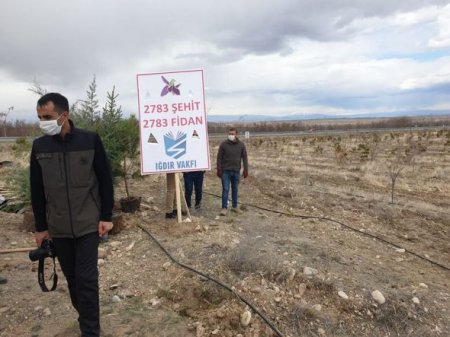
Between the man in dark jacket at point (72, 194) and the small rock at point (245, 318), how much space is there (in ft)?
4.76

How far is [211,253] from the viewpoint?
6.14 metres

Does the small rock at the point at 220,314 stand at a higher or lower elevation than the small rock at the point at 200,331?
higher

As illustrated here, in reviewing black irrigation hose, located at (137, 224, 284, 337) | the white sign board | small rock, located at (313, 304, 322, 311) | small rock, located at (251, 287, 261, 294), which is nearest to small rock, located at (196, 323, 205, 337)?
black irrigation hose, located at (137, 224, 284, 337)

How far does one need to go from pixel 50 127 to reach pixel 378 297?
384 cm

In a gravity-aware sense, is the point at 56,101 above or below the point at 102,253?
above

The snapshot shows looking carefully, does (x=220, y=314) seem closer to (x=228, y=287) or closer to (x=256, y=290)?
(x=228, y=287)

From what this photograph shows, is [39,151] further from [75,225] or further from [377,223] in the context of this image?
[377,223]

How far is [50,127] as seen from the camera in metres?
3.37

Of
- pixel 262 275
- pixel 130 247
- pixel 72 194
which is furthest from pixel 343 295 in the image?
pixel 130 247

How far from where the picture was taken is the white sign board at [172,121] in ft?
25.2

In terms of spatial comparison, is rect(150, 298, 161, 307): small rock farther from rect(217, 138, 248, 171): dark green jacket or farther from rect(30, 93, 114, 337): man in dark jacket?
rect(217, 138, 248, 171): dark green jacket

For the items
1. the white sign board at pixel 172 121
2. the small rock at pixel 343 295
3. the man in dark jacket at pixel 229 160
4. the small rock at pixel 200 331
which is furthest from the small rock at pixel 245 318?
the man in dark jacket at pixel 229 160

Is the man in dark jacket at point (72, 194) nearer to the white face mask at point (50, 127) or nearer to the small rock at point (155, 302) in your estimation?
the white face mask at point (50, 127)

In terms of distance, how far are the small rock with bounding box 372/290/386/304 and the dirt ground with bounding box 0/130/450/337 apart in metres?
0.02
